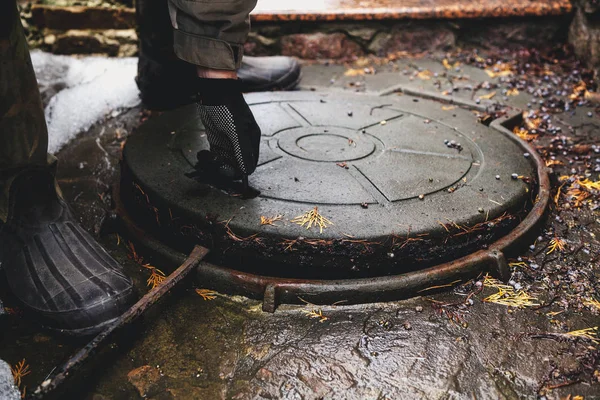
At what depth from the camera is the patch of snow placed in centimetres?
272

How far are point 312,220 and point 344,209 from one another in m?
0.13

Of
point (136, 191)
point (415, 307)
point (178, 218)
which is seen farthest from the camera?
point (136, 191)

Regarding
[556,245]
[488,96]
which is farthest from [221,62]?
[488,96]

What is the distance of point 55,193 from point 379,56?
9.24ft

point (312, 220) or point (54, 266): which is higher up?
point (312, 220)

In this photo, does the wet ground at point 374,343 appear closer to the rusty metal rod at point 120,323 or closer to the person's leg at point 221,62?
the rusty metal rod at point 120,323

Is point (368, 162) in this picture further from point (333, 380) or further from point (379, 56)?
point (379, 56)

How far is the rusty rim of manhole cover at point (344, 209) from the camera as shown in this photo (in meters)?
1.53

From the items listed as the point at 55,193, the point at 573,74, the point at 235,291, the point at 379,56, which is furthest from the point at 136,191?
the point at 573,74

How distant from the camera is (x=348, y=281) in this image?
1.54 m

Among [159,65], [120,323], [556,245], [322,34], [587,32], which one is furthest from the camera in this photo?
[322,34]

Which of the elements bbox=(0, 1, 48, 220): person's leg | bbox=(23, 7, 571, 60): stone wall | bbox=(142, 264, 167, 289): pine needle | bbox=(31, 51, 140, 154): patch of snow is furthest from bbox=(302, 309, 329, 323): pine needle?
bbox=(23, 7, 571, 60): stone wall

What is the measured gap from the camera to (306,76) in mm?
3443

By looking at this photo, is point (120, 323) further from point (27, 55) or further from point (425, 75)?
point (425, 75)
